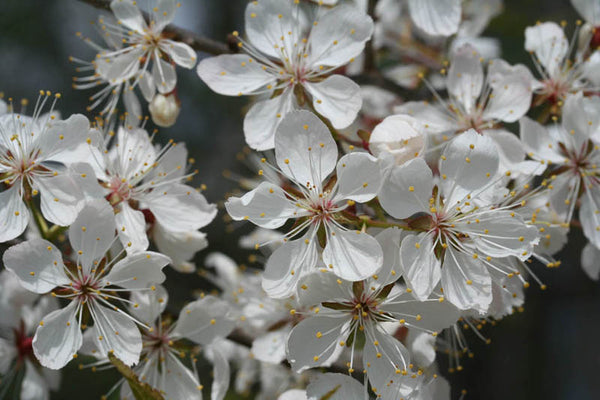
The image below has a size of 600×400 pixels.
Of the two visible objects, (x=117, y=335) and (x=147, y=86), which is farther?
(x=147, y=86)

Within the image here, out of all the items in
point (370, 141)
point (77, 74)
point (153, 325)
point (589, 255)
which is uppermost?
point (370, 141)

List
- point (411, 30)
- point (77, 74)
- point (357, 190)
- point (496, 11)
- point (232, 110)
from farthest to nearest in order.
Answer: point (232, 110) < point (77, 74) < point (411, 30) < point (496, 11) < point (357, 190)

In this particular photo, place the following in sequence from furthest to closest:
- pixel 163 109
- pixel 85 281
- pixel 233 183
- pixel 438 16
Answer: pixel 233 183, pixel 438 16, pixel 163 109, pixel 85 281

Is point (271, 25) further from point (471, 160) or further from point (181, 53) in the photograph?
point (471, 160)

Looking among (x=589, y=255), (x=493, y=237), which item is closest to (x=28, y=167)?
(x=493, y=237)

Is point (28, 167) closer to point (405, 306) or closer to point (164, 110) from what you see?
point (164, 110)

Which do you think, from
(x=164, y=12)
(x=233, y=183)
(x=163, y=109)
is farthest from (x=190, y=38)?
(x=233, y=183)
